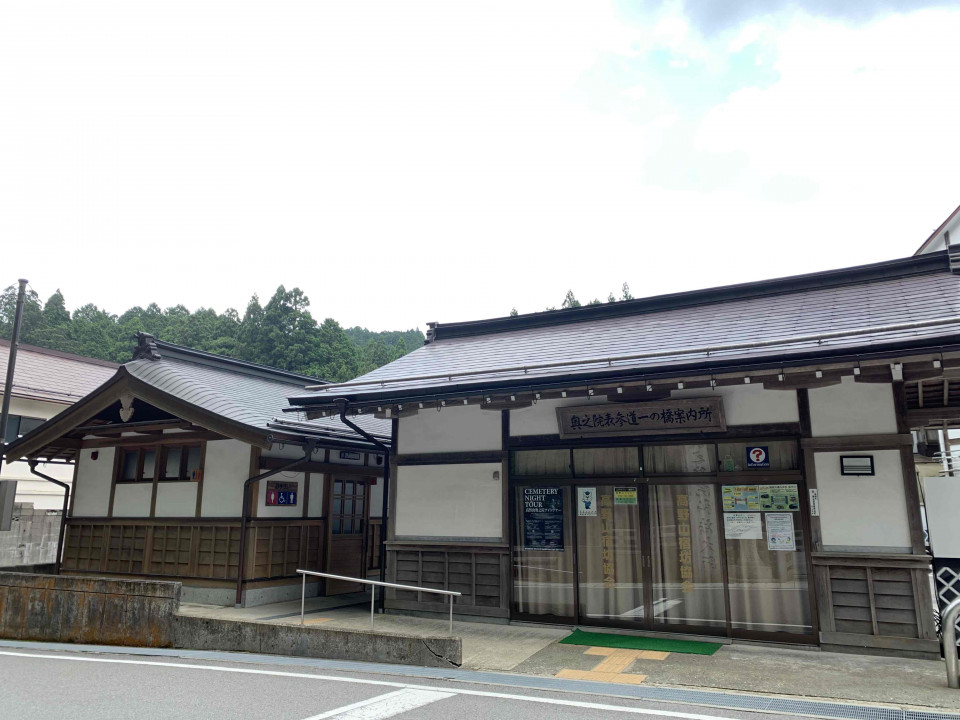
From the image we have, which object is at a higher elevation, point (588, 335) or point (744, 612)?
point (588, 335)

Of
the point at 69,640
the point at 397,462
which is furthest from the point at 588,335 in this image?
the point at 69,640

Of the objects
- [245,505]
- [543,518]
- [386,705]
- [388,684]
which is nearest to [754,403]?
[543,518]

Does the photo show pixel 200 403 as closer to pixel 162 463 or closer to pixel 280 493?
pixel 280 493

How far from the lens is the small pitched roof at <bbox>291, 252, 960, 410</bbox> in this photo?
314 inches

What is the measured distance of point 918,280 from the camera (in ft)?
33.1

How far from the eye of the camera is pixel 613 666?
760cm

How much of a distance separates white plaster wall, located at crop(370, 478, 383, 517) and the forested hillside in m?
35.8

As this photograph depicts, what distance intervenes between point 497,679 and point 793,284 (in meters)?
8.30

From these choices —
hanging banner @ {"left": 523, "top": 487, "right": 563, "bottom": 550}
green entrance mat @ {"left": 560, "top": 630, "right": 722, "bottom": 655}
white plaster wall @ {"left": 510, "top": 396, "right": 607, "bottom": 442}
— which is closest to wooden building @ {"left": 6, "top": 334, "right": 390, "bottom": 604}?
white plaster wall @ {"left": 510, "top": 396, "right": 607, "bottom": 442}

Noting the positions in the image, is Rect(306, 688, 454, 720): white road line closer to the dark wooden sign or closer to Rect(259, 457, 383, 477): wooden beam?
the dark wooden sign

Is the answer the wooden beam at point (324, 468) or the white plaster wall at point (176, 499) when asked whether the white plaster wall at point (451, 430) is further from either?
the white plaster wall at point (176, 499)

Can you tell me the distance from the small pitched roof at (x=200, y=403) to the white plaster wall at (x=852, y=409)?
8830 mm

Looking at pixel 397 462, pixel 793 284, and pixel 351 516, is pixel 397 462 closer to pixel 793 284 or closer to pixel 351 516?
pixel 351 516

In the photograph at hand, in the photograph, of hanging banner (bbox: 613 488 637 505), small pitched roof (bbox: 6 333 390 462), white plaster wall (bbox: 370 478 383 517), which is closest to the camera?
hanging banner (bbox: 613 488 637 505)
